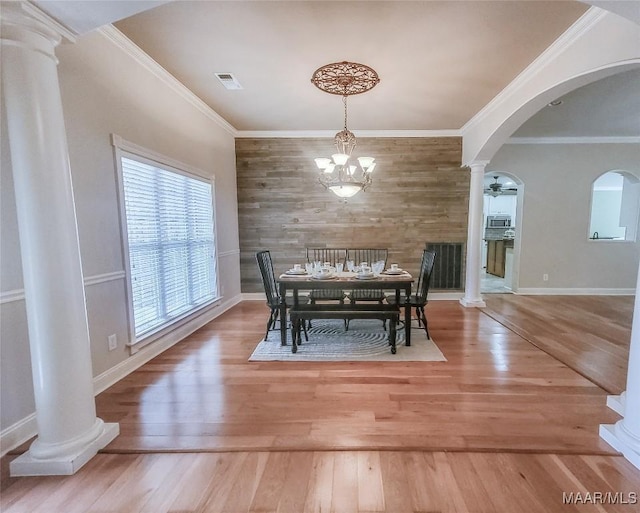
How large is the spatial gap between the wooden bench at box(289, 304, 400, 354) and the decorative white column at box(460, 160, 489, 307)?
2420mm

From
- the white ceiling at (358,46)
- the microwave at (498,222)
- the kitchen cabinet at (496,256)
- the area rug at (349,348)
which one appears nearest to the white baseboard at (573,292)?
Answer: the kitchen cabinet at (496,256)

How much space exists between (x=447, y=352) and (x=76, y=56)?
4028 millimetres

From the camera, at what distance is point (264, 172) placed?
5.13 metres

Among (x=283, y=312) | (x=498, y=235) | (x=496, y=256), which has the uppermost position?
(x=498, y=235)

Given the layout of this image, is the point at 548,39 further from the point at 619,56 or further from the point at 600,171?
the point at 600,171

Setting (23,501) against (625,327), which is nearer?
(23,501)

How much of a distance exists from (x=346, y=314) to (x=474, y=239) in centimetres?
307

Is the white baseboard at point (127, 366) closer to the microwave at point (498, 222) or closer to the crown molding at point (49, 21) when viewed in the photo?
the crown molding at point (49, 21)

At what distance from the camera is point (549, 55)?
8.50 feet

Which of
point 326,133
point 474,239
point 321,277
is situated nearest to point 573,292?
point 474,239

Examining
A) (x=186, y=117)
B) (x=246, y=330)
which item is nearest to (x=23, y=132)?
(x=186, y=117)

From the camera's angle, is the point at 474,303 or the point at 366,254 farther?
the point at 366,254

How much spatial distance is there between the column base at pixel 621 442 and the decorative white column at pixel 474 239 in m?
3.11

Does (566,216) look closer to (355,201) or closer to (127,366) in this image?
(355,201)
